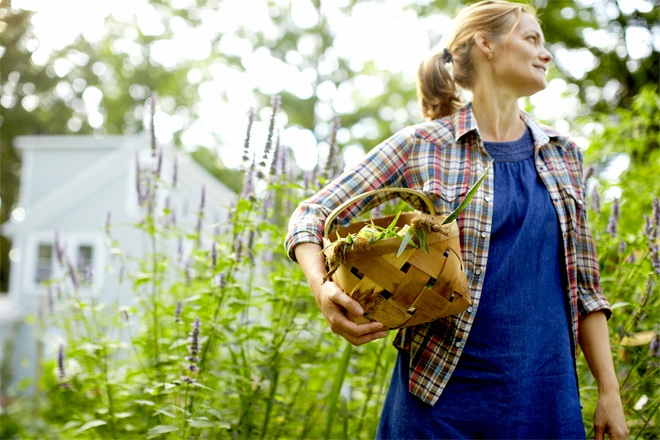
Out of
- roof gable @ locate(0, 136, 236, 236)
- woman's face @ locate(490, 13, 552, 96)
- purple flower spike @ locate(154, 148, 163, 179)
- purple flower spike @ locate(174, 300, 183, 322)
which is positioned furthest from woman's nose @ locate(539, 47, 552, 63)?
roof gable @ locate(0, 136, 236, 236)

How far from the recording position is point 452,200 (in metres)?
1.26

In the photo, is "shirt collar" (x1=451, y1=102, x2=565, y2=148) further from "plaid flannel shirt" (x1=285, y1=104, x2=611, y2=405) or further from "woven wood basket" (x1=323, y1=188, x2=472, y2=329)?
"woven wood basket" (x1=323, y1=188, x2=472, y2=329)

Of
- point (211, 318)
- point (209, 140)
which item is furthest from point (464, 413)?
point (209, 140)

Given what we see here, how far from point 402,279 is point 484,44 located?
0.83 meters

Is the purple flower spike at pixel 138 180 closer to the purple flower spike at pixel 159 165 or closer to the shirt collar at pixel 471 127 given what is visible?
the purple flower spike at pixel 159 165

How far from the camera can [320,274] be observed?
105cm

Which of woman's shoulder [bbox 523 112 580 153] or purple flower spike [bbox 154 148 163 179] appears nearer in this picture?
woman's shoulder [bbox 523 112 580 153]

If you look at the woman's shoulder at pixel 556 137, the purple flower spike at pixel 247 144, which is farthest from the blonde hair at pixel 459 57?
the purple flower spike at pixel 247 144

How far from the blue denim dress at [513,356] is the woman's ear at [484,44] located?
0.38m

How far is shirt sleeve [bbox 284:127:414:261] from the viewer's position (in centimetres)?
113

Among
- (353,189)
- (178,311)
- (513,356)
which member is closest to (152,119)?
(178,311)

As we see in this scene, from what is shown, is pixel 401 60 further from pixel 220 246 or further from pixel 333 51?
pixel 220 246

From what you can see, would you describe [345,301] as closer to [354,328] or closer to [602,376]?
[354,328]

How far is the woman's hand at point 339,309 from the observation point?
0.96 meters
